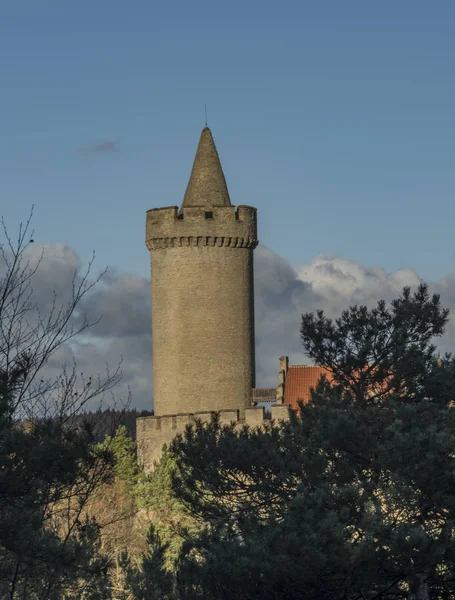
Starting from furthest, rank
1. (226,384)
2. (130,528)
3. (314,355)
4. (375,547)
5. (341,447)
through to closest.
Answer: (226,384)
(130,528)
(314,355)
(341,447)
(375,547)

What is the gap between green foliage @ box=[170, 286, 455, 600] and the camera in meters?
13.7

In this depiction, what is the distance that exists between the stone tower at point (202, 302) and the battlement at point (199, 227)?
34 mm

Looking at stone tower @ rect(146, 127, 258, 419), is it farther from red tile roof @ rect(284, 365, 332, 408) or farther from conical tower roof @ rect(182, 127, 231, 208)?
red tile roof @ rect(284, 365, 332, 408)

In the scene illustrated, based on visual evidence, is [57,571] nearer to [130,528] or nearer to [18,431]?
[18,431]

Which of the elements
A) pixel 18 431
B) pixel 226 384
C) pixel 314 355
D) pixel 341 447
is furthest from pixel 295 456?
pixel 226 384

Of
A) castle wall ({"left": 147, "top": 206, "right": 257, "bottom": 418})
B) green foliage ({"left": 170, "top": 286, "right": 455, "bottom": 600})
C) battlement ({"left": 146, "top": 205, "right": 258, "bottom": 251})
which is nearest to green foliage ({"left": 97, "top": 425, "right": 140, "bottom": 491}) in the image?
castle wall ({"left": 147, "top": 206, "right": 257, "bottom": 418})

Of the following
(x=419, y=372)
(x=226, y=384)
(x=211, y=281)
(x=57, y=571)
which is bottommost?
(x=57, y=571)

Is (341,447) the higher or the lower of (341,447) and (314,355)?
the lower

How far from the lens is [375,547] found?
13.7 metres

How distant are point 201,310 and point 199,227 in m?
2.80

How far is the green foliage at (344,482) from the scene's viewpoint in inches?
538

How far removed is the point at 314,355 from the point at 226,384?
18.7 metres

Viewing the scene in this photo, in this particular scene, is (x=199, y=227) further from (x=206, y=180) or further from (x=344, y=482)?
(x=344, y=482)

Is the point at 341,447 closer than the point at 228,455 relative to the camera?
Yes
